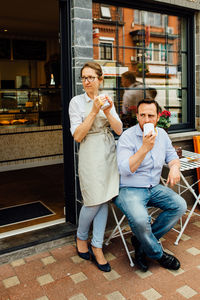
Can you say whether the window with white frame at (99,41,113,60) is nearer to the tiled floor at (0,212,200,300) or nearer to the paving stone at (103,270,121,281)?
the tiled floor at (0,212,200,300)

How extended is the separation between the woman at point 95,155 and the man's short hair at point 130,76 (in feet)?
4.06

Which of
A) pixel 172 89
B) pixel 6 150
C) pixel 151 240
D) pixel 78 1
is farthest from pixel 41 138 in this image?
pixel 151 240

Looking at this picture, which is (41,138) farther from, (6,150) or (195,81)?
(195,81)

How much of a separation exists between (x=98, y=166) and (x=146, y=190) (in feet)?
1.63

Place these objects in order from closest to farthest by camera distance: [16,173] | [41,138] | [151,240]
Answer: [151,240] → [16,173] → [41,138]

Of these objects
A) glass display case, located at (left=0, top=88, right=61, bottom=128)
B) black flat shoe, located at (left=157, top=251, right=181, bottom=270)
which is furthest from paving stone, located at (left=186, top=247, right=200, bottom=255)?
glass display case, located at (left=0, top=88, right=61, bottom=128)

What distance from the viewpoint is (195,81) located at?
14.5 feet

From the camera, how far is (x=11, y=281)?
2625 mm

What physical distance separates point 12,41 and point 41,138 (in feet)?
12.7

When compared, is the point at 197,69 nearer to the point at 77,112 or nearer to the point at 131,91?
the point at 131,91

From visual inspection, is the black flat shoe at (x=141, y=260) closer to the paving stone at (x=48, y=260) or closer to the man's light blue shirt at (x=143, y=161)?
A: the man's light blue shirt at (x=143, y=161)

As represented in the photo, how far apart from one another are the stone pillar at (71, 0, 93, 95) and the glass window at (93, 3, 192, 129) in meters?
0.29

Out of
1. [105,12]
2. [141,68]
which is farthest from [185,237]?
[105,12]

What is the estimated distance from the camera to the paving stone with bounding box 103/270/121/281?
8.67ft
